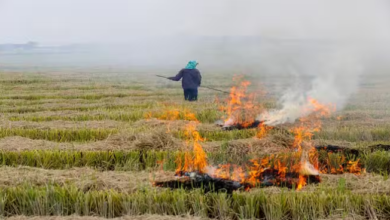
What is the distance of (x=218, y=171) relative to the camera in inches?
249

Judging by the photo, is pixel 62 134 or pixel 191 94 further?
pixel 191 94

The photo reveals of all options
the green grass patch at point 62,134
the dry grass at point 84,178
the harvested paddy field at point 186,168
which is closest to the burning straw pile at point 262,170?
the harvested paddy field at point 186,168

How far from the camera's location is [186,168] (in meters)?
6.45

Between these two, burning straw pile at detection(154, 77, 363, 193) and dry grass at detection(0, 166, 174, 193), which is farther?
burning straw pile at detection(154, 77, 363, 193)

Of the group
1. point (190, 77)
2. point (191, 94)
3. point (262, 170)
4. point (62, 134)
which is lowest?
point (62, 134)

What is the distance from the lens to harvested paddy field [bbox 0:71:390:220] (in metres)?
4.83

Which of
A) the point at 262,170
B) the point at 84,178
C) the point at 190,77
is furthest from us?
the point at 190,77

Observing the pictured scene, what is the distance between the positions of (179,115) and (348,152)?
5242 mm

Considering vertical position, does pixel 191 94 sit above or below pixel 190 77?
below

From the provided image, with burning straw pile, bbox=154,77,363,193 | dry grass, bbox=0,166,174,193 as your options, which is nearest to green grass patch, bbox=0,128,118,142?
burning straw pile, bbox=154,77,363,193

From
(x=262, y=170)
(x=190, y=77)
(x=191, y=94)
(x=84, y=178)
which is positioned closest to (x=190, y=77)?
(x=190, y=77)

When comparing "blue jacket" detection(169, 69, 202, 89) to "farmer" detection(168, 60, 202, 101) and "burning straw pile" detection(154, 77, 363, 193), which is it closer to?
"farmer" detection(168, 60, 202, 101)

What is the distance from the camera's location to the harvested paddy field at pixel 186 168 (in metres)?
4.83

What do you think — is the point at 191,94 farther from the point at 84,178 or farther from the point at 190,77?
the point at 84,178
